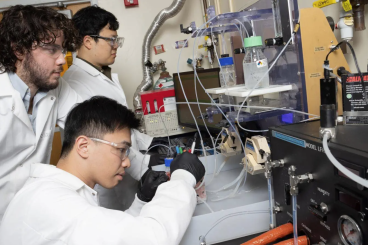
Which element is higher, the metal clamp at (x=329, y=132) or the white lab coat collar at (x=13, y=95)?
the white lab coat collar at (x=13, y=95)

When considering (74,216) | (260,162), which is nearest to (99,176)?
(74,216)

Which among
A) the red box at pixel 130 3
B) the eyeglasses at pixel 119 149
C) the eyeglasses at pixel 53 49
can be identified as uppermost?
the red box at pixel 130 3

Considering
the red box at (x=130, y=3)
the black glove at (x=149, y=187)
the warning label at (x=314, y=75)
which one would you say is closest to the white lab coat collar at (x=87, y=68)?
the black glove at (x=149, y=187)

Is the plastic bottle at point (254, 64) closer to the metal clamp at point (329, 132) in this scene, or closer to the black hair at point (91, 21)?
the metal clamp at point (329, 132)

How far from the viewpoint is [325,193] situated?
2.23 ft

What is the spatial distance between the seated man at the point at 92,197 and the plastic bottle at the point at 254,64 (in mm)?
396

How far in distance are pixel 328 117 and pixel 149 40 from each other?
2.35 m

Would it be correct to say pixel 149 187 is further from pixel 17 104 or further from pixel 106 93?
pixel 106 93

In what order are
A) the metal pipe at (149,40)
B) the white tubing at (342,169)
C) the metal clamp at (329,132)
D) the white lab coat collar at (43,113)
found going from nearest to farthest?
1. the white tubing at (342,169)
2. the metal clamp at (329,132)
3. the white lab coat collar at (43,113)
4. the metal pipe at (149,40)

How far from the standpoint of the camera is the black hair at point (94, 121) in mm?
979

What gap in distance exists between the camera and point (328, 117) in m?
0.70

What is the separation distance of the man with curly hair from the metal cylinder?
3.62 feet

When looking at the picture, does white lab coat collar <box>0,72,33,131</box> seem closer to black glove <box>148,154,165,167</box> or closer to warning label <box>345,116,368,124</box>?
black glove <box>148,154,165,167</box>

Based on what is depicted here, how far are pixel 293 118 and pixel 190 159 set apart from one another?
46cm
